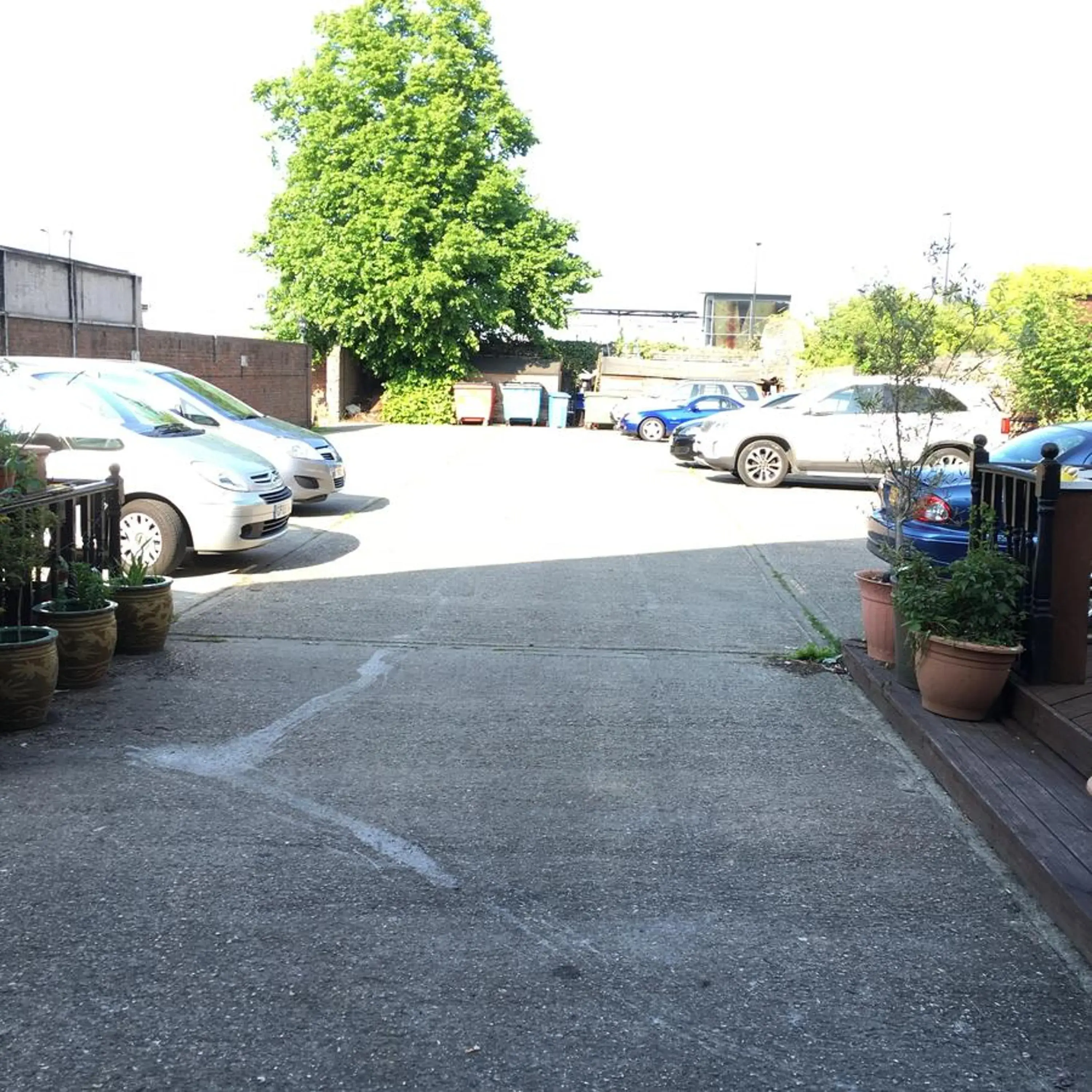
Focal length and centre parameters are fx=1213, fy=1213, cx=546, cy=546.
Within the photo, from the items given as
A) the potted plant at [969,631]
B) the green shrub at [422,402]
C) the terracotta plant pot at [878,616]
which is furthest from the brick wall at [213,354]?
the potted plant at [969,631]

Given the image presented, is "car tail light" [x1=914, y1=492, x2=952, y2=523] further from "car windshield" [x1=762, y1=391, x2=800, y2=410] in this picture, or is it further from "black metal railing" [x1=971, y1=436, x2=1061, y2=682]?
"car windshield" [x1=762, y1=391, x2=800, y2=410]

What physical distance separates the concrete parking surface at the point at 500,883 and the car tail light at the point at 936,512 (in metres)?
1.40

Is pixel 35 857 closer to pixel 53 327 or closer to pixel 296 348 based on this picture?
pixel 53 327

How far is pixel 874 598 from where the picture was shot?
770 cm

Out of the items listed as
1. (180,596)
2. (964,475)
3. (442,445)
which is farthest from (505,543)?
(442,445)

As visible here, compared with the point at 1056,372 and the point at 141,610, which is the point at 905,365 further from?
the point at 1056,372

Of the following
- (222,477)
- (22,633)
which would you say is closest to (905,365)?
(22,633)

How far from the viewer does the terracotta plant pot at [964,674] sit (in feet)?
20.7

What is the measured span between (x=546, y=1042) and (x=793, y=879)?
1556 millimetres

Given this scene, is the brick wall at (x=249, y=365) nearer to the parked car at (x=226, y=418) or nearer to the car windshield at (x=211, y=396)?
the car windshield at (x=211, y=396)

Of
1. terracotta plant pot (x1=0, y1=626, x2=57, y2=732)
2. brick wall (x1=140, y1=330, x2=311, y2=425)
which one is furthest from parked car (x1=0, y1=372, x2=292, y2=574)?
brick wall (x1=140, y1=330, x2=311, y2=425)

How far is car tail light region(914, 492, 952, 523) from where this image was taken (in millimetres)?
9180

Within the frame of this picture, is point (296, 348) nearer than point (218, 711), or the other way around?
point (218, 711)

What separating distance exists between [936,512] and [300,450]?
310 inches
